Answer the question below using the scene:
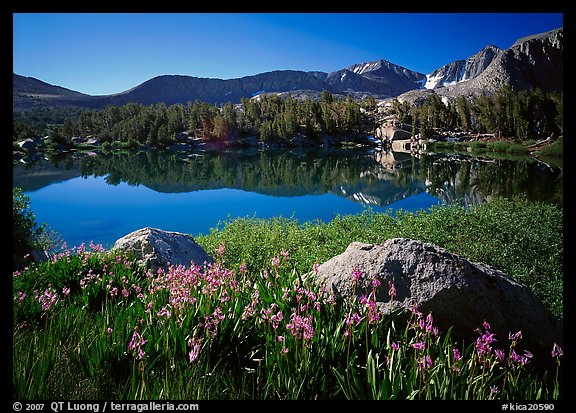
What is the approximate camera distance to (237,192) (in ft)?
110

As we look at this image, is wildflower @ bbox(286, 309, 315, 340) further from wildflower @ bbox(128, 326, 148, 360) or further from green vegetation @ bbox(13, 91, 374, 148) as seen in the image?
green vegetation @ bbox(13, 91, 374, 148)

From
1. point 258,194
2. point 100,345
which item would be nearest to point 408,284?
point 100,345

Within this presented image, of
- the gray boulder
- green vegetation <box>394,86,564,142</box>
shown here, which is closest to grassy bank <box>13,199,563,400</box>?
the gray boulder

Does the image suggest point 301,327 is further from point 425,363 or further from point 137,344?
point 137,344

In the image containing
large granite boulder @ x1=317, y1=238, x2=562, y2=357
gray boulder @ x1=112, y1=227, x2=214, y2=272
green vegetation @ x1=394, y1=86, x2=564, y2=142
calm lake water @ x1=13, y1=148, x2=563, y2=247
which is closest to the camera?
large granite boulder @ x1=317, y1=238, x2=562, y2=357

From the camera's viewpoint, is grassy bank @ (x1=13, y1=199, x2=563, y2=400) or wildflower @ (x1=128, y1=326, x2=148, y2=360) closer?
wildflower @ (x1=128, y1=326, x2=148, y2=360)

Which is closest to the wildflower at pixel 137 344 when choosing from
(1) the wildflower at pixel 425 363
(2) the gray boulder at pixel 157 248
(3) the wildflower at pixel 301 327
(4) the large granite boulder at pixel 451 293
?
(3) the wildflower at pixel 301 327

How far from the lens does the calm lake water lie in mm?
19844

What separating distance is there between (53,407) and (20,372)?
1.73 feet

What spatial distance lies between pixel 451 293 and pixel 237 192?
30.3 meters

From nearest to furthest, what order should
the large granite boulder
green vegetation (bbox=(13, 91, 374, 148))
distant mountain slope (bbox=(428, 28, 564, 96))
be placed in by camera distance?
the large granite boulder
green vegetation (bbox=(13, 91, 374, 148))
distant mountain slope (bbox=(428, 28, 564, 96))

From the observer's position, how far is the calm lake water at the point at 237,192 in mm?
19844

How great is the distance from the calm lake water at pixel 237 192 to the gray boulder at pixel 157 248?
19.1 ft

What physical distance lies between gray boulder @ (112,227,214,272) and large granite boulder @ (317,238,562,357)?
4.12m
